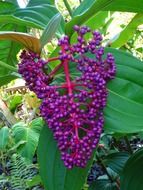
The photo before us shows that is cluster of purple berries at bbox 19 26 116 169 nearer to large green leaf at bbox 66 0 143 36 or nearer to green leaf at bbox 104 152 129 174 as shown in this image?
large green leaf at bbox 66 0 143 36

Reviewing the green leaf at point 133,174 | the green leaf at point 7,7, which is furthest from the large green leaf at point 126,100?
the green leaf at point 7,7

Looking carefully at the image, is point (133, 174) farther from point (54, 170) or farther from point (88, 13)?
point (88, 13)

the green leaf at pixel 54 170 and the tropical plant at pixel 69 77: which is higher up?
the tropical plant at pixel 69 77

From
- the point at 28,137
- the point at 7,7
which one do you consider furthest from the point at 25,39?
the point at 28,137

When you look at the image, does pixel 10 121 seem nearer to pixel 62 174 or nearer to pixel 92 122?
pixel 62 174

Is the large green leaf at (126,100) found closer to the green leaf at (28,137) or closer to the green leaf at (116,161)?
the green leaf at (116,161)

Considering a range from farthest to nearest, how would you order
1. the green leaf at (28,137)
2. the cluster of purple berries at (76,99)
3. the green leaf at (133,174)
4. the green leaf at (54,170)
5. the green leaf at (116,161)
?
the green leaf at (28,137), the green leaf at (116,161), the green leaf at (133,174), the green leaf at (54,170), the cluster of purple berries at (76,99)

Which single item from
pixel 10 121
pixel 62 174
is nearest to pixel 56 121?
pixel 62 174
